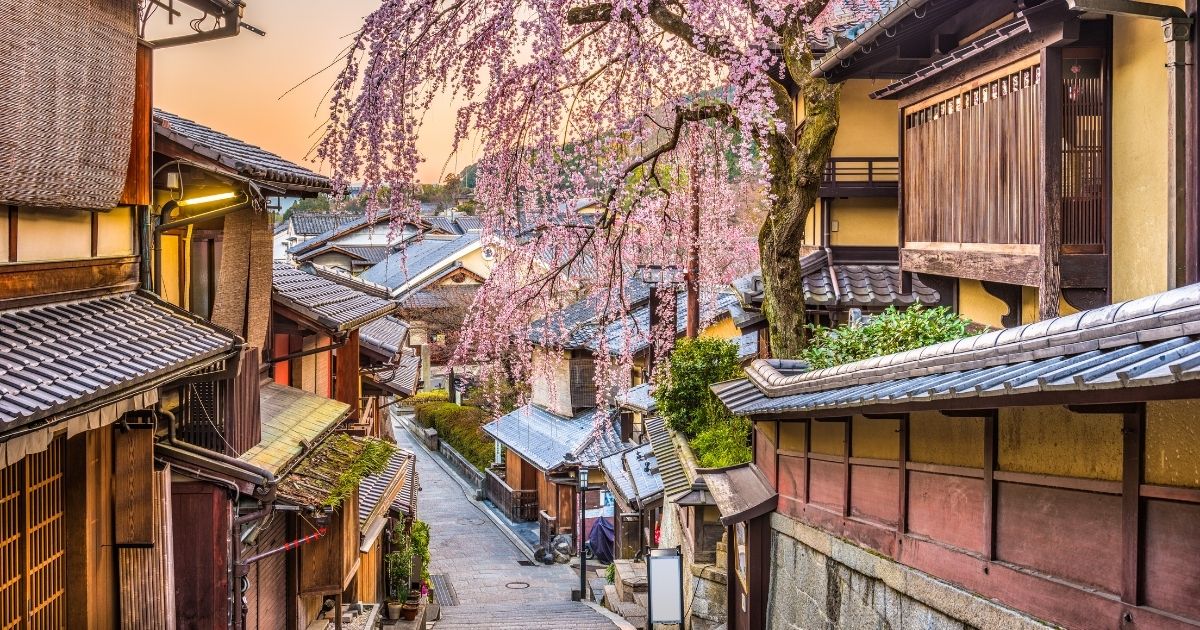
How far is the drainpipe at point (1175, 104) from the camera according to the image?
7.30 meters

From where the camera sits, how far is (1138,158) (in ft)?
27.2

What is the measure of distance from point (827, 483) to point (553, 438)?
88.3 feet

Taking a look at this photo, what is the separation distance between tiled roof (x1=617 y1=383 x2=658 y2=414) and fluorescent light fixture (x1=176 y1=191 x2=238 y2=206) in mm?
15686

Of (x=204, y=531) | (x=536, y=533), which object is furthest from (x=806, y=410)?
(x=536, y=533)

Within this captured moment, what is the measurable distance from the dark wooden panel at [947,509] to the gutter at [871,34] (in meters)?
4.84

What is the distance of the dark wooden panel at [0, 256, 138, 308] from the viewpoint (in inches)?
289

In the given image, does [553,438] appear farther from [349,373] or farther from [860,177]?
[860,177]

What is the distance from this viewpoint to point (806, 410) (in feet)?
31.0

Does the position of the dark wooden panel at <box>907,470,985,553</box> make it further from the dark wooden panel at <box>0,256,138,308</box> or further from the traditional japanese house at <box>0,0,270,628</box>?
the dark wooden panel at <box>0,256,138,308</box>

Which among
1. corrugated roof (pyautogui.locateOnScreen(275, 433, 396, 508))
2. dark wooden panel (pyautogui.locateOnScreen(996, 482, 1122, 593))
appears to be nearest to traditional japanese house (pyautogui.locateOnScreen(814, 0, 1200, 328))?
dark wooden panel (pyautogui.locateOnScreen(996, 482, 1122, 593))

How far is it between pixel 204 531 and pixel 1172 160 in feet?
28.1

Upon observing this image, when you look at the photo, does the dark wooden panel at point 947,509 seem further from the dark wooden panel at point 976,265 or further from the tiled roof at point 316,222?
the tiled roof at point 316,222

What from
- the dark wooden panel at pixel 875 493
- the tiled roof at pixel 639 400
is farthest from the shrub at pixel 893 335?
the tiled roof at pixel 639 400

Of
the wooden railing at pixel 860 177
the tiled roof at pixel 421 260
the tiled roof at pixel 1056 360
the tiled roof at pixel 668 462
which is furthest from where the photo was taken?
the tiled roof at pixel 421 260
